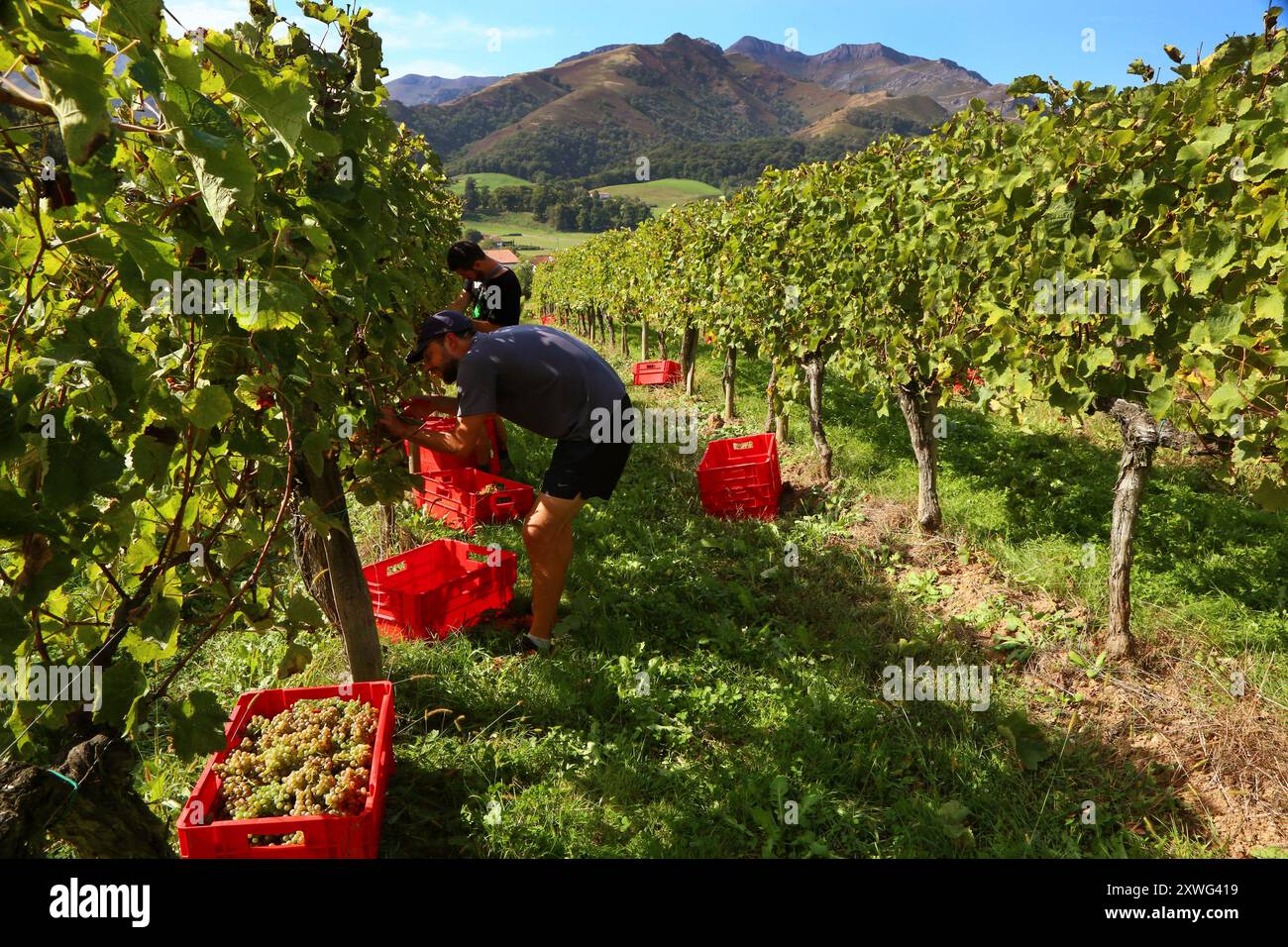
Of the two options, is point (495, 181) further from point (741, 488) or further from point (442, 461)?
point (741, 488)

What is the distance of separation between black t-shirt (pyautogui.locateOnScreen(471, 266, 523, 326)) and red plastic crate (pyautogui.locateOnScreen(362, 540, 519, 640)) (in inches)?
72.8

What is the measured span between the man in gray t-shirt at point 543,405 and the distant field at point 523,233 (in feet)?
213

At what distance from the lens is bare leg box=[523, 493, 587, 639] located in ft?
12.3

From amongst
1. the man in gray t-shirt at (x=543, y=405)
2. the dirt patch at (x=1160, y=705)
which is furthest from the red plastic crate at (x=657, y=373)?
the man in gray t-shirt at (x=543, y=405)

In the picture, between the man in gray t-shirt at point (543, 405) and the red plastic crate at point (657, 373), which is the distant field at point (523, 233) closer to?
the red plastic crate at point (657, 373)

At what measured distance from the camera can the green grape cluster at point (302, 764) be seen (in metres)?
2.36

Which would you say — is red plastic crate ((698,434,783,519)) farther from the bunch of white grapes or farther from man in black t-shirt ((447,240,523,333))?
the bunch of white grapes

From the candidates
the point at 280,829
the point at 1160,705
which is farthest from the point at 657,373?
the point at 280,829

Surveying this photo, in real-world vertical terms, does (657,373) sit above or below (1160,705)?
above

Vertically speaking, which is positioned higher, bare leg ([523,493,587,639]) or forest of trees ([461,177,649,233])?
forest of trees ([461,177,649,233])

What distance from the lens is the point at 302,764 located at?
253cm

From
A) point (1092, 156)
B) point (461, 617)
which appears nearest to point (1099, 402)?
point (1092, 156)

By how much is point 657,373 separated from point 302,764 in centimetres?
1055

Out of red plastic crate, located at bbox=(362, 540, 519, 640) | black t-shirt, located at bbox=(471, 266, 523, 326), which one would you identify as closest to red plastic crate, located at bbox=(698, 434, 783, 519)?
black t-shirt, located at bbox=(471, 266, 523, 326)
